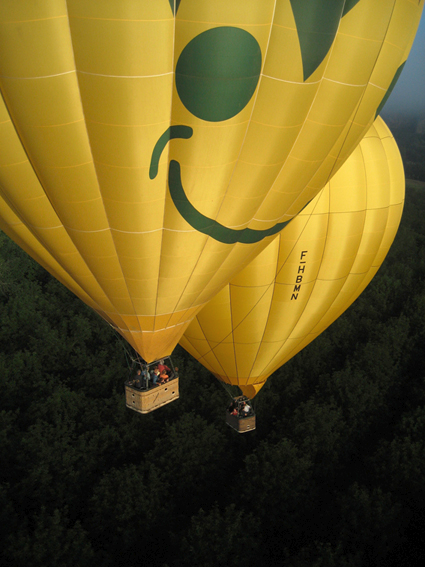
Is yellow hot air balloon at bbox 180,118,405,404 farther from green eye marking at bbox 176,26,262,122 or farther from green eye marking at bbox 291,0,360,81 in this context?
green eye marking at bbox 176,26,262,122

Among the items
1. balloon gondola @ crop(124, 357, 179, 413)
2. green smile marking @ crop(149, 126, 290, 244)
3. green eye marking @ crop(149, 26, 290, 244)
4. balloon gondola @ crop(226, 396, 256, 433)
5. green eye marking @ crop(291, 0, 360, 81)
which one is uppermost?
green eye marking @ crop(291, 0, 360, 81)

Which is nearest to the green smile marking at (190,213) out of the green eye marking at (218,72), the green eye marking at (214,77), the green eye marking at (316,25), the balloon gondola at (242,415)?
the green eye marking at (214,77)

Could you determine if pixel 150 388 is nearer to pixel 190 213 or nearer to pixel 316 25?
pixel 190 213

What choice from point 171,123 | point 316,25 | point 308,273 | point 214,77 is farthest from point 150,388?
point 316,25

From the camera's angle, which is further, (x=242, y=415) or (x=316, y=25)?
(x=242, y=415)

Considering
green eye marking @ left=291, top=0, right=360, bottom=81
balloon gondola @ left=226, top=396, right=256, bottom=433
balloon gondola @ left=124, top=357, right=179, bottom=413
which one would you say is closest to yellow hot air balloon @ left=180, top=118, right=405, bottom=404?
balloon gondola @ left=226, top=396, right=256, bottom=433

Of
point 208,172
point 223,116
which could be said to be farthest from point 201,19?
point 208,172

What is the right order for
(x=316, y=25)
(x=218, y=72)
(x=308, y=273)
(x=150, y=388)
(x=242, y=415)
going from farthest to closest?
(x=242, y=415)
(x=308, y=273)
(x=150, y=388)
(x=316, y=25)
(x=218, y=72)

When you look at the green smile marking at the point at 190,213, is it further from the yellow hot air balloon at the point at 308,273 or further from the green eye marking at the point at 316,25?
the yellow hot air balloon at the point at 308,273
